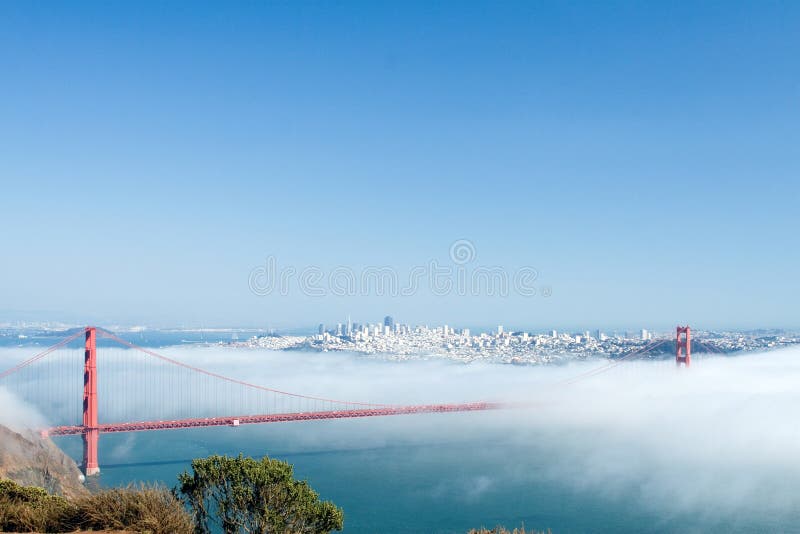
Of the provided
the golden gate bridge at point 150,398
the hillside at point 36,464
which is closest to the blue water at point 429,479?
the golden gate bridge at point 150,398

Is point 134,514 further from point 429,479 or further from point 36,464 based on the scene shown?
point 429,479

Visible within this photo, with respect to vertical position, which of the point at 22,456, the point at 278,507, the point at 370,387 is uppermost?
the point at 278,507

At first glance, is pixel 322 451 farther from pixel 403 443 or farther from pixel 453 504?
pixel 453 504

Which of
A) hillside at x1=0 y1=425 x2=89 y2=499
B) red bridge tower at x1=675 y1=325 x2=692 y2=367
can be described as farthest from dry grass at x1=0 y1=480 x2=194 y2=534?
red bridge tower at x1=675 y1=325 x2=692 y2=367

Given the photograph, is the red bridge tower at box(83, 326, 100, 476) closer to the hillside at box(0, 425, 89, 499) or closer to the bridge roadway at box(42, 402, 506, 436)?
the bridge roadway at box(42, 402, 506, 436)

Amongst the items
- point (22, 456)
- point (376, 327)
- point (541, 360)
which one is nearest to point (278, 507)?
point (22, 456)

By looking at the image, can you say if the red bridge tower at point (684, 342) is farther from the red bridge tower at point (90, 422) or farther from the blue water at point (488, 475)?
the red bridge tower at point (90, 422)
